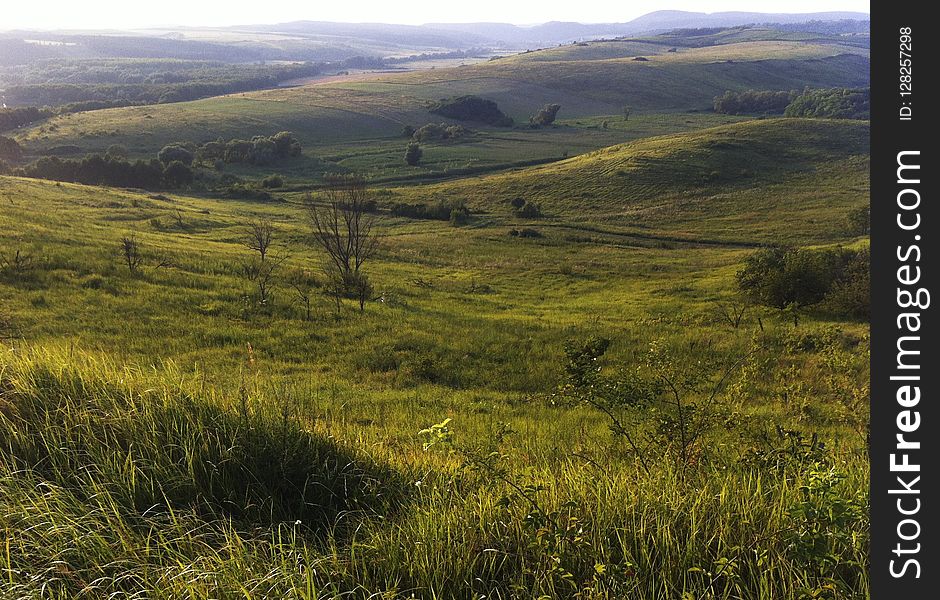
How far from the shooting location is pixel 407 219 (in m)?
68.1

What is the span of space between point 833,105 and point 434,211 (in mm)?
113404

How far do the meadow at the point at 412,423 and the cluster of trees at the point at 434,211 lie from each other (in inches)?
628

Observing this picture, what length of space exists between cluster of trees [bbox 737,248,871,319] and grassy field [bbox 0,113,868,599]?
105 cm

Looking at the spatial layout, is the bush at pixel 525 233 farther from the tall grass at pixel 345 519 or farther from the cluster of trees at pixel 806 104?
the cluster of trees at pixel 806 104

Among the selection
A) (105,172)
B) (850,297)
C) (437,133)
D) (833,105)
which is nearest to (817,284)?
(850,297)

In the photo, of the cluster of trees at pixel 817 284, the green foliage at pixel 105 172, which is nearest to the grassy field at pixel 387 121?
the green foliage at pixel 105 172

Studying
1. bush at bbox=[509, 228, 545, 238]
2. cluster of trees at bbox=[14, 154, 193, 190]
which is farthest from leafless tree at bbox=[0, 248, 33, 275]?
cluster of trees at bbox=[14, 154, 193, 190]

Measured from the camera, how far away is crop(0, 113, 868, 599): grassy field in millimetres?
3285

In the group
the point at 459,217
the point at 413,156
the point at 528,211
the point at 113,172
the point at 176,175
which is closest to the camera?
the point at 459,217

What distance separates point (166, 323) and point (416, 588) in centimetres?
1695

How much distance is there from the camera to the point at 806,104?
464 ft

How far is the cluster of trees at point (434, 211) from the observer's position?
67819 millimetres

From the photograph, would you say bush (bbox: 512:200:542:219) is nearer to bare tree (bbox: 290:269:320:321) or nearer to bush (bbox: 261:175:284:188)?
bush (bbox: 261:175:284:188)

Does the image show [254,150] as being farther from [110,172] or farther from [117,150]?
[110,172]
